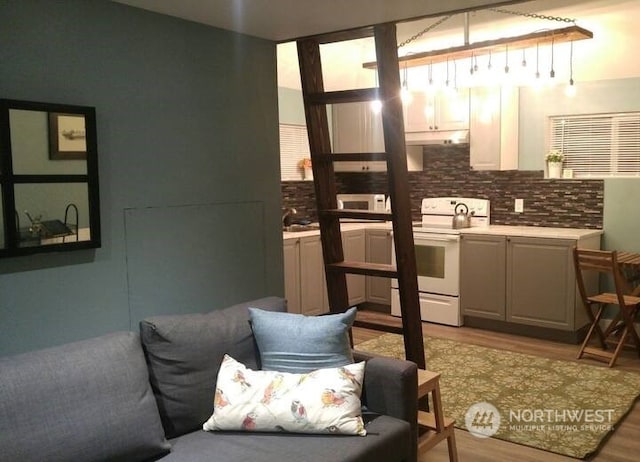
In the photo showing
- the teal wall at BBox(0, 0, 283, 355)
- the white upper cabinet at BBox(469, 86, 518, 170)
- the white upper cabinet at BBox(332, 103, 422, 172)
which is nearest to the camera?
the teal wall at BBox(0, 0, 283, 355)

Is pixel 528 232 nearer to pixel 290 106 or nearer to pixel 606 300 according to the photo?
pixel 606 300

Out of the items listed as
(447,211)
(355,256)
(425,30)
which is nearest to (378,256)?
(355,256)

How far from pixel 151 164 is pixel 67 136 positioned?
420 mm

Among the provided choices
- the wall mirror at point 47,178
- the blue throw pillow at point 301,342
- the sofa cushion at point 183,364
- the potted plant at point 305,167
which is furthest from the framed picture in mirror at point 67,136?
the potted plant at point 305,167

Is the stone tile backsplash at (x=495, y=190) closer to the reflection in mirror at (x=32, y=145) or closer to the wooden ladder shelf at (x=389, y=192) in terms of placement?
the wooden ladder shelf at (x=389, y=192)

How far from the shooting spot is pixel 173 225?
9.18 feet

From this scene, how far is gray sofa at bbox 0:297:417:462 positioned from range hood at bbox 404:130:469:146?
12.2 feet

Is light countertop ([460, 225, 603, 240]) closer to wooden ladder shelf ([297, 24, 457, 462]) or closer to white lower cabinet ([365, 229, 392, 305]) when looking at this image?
white lower cabinet ([365, 229, 392, 305])

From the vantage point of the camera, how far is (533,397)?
3914 mm

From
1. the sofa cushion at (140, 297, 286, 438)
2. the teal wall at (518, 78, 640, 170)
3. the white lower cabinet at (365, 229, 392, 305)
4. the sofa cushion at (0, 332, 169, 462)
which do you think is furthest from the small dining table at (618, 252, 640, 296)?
the sofa cushion at (0, 332, 169, 462)

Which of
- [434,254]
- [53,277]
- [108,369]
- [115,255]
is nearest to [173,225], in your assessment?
[115,255]

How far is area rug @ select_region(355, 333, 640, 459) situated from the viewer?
134 inches

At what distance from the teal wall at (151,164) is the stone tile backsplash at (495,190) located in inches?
123

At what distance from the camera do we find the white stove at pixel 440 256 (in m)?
5.65
